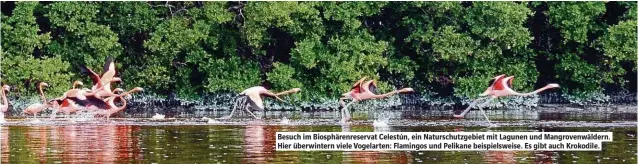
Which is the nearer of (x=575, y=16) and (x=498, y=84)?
(x=498, y=84)

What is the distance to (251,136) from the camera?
2992 cm

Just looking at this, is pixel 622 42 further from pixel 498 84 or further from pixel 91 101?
pixel 91 101

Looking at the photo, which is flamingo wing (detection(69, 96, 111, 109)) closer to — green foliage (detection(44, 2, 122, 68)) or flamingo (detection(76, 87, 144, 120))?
flamingo (detection(76, 87, 144, 120))

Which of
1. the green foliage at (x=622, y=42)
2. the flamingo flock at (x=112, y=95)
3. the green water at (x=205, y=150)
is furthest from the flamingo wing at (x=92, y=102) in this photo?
the green foliage at (x=622, y=42)

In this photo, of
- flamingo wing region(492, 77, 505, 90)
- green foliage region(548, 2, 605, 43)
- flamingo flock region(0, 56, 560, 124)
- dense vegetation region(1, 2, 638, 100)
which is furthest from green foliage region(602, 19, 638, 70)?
flamingo wing region(492, 77, 505, 90)

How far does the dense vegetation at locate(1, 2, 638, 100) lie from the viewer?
45000 millimetres

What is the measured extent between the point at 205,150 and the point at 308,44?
19404mm

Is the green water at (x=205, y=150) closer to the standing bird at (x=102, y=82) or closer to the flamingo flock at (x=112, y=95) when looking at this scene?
the flamingo flock at (x=112, y=95)

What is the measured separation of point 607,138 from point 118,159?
954cm

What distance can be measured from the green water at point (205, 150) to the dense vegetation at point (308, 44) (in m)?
12.8

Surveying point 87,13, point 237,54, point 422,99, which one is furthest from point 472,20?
point 87,13

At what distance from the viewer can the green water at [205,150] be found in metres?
24.4

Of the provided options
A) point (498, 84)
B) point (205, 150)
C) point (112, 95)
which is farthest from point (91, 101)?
point (205, 150)

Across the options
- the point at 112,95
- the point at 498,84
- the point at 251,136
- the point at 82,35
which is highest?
the point at 82,35
